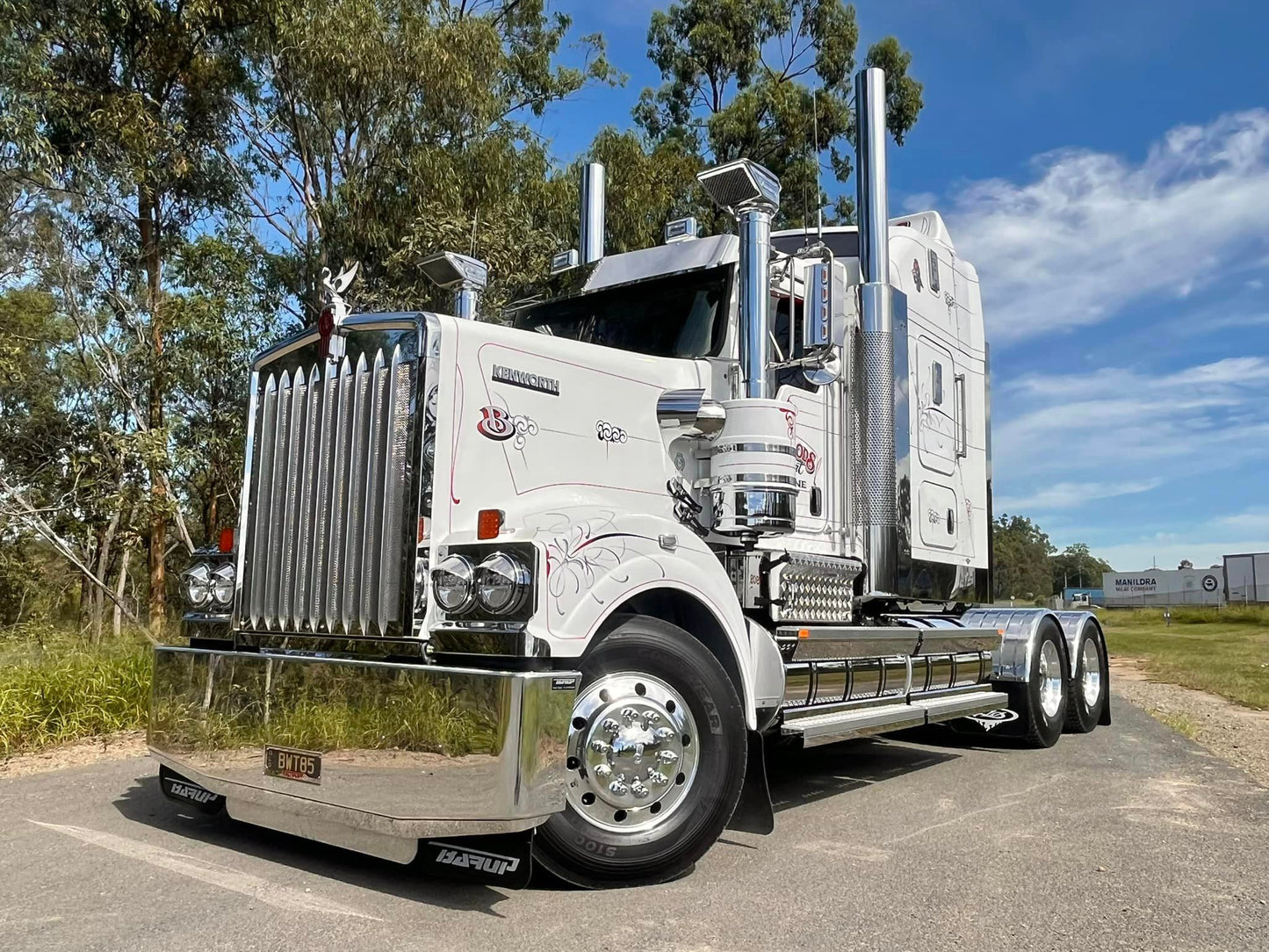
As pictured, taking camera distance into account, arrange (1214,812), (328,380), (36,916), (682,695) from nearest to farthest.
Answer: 1. (36,916)
2. (682,695)
3. (328,380)
4. (1214,812)

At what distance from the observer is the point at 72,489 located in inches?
547

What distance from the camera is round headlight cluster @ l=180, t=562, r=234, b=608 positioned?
5.05m

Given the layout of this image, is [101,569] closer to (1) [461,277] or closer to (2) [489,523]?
(1) [461,277]

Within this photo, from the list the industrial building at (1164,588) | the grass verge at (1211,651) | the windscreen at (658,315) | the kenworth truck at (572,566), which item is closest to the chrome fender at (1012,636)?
the kenworth truck at (572,566)

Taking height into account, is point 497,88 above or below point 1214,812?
above

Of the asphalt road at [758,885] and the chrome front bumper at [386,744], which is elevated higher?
the chrome front bumper at [386,744]

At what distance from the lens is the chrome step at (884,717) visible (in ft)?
17.4

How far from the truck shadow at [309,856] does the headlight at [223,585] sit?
44.0 inches

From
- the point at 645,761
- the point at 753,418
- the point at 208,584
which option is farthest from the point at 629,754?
the point at 208,584

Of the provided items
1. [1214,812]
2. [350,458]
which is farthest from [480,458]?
[1214,812]

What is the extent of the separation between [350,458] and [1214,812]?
16.3 feet

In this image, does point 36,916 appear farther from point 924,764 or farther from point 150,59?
point 150,59

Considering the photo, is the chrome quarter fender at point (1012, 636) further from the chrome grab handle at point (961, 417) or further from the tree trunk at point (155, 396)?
the tree trunk at point (155, 396)

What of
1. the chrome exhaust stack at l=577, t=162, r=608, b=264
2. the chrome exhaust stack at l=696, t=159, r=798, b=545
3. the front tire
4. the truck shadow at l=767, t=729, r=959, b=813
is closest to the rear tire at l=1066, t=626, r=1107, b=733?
the truck shadow at l=767, t=729, r=959, b=813
